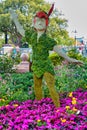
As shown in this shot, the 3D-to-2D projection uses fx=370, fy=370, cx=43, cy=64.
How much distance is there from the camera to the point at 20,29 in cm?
606

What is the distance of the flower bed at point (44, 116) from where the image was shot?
4535 millimetres

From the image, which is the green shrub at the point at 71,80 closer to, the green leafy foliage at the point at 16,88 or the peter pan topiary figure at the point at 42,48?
the green leafy foliage at the point at 16,88

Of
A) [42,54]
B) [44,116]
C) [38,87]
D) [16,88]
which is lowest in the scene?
[16,88]

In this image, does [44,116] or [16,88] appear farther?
[16,88]

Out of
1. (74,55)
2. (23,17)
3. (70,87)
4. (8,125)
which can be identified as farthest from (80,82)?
(23,17)

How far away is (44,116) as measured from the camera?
4.88 m

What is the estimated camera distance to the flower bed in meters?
4.54

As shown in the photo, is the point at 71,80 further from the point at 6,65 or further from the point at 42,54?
the point at 6,65

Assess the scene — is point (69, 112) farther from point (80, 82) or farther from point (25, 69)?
point (25, 69)

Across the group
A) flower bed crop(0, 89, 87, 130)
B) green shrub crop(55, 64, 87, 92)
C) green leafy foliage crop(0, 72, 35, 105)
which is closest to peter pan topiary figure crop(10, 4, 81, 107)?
flower bed crop(0, 89, 87, 130)

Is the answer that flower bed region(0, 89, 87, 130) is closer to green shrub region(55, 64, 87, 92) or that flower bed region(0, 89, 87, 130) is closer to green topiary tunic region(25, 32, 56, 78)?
green topiary tunic region(25, 32, 56, 78)

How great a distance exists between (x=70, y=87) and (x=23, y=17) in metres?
27.4

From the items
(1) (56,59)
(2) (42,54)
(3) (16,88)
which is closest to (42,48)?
(2) (42,54)

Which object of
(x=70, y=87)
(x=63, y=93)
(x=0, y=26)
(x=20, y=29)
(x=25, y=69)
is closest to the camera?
(x=20, y=29)
